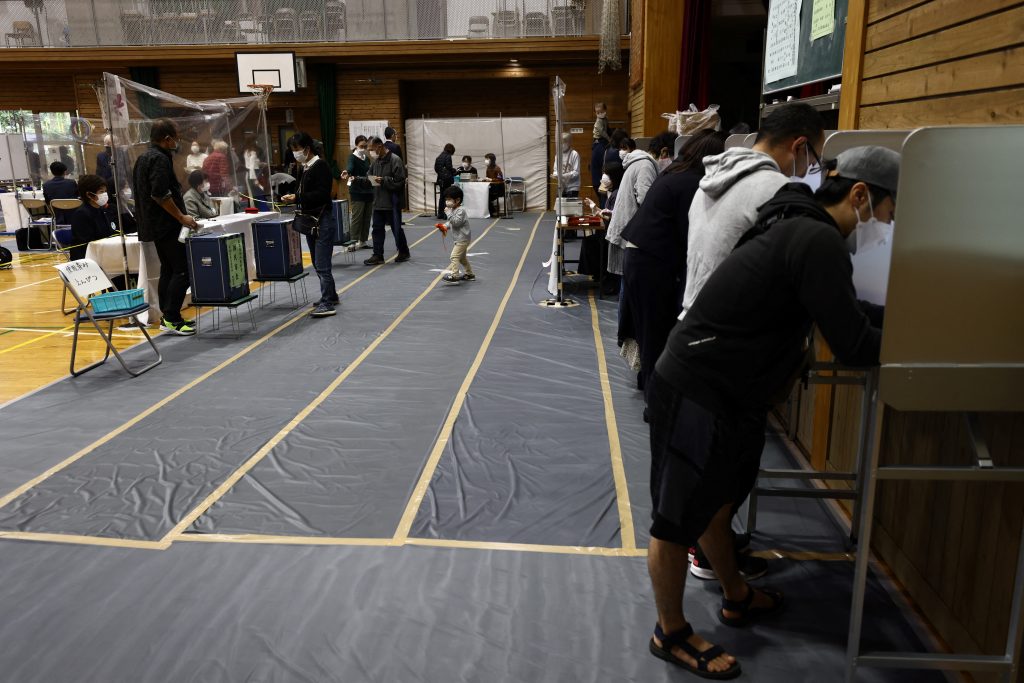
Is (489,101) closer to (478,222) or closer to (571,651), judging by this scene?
(478,222)

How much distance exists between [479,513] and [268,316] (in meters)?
5.07

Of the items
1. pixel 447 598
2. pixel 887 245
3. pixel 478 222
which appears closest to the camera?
pixel 887 245

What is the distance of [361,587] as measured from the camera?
314 centimetres

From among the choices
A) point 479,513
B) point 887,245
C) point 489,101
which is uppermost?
point 489,101

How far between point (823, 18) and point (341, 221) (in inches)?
331

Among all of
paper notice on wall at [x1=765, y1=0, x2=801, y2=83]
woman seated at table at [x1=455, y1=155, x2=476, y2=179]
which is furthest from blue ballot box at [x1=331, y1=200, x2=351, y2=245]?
paper notice on wall at [x1=765, y1=0, x2=801, y2=83]

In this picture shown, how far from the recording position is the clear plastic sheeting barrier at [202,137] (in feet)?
Answer: 23.5

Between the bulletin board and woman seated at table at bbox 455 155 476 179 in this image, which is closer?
the bulletin board

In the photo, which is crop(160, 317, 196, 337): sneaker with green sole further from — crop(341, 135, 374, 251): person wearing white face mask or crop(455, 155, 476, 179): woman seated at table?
crop(455, 155, 476, 179): woman seated at table

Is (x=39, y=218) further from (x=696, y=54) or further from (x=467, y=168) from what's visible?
(x=696, y=54)

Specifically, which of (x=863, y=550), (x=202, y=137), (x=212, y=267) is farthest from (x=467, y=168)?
(x=863, y=550)

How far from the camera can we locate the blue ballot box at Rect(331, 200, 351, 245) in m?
11.4

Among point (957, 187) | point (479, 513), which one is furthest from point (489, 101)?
point (957, 187)

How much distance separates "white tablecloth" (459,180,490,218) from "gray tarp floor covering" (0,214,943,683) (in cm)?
1126
